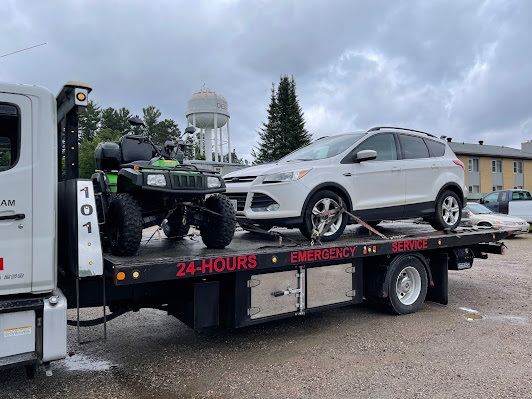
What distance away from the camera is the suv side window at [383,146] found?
6.34 meters

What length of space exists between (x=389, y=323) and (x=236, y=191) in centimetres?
262

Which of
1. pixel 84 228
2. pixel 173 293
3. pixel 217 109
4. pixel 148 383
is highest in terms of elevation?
pixel 217 109

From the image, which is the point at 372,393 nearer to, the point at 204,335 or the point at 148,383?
the point at 148,383

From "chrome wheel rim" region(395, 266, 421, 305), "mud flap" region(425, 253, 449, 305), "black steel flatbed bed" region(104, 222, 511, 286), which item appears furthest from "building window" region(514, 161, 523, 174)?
"chrome wheel rim" region(395, 266, 421, 305)

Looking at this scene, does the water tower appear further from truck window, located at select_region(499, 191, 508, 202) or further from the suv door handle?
the suv door handle

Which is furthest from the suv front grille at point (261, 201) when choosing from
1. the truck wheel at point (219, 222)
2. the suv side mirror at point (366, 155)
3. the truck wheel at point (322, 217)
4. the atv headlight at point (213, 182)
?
the suv side mirror at point (366, 155)

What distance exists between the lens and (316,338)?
17.3 feet

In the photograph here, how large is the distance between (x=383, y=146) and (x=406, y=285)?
2.02 m

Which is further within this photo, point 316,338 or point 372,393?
point 316,338

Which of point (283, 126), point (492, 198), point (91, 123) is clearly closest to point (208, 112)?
point (283, 126)

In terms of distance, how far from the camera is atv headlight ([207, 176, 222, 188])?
14.2 feet

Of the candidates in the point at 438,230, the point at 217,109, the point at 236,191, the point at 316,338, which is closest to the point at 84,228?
the point at 236,191

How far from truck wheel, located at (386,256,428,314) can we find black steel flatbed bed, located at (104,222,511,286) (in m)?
0.24

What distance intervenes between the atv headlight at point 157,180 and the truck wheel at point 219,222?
2.80 feet
